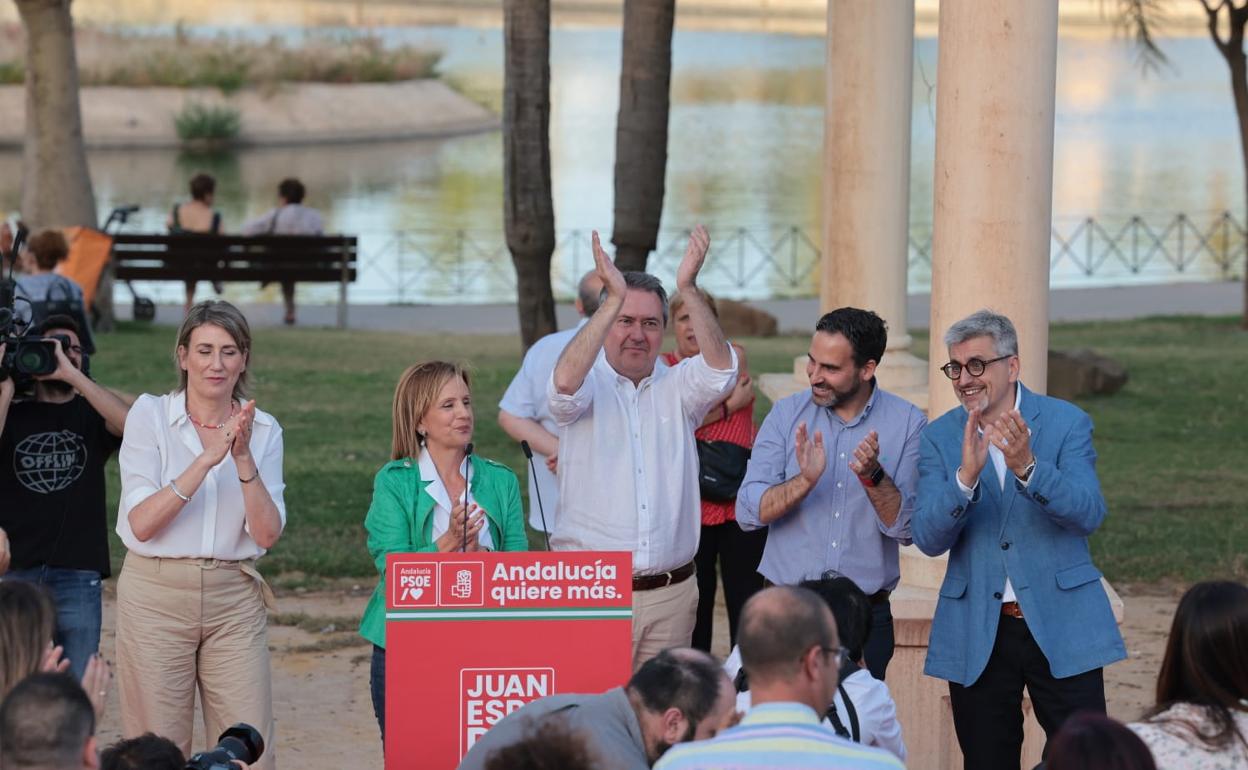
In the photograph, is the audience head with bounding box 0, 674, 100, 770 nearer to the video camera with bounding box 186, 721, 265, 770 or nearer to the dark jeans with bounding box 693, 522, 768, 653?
the video camera with bounding box 186, 721, 265, 770

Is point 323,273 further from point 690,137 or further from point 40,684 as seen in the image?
point 690,137

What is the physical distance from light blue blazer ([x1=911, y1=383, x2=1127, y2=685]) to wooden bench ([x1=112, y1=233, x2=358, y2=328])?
14710mm

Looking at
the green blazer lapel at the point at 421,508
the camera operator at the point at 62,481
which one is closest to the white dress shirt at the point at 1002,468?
the green blazer lapel at the point at 421,508

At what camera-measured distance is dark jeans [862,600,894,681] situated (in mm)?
5957

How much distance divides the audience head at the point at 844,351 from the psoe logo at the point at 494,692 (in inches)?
50.6

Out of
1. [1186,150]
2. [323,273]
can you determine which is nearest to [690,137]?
[1186,150]

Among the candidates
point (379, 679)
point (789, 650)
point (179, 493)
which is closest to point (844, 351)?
point (379, 679)

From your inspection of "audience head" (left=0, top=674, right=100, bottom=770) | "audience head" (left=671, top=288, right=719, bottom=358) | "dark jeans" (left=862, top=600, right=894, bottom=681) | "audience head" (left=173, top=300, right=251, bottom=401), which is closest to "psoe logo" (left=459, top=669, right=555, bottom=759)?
"dark jeans" (left=862, top=600, right=894, bottom=681)

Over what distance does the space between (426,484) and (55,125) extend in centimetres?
1420

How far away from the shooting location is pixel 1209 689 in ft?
14.3

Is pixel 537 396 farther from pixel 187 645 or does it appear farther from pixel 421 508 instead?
pixel 187 645

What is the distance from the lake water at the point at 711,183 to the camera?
91.5 feet

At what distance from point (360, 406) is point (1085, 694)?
9.45 m

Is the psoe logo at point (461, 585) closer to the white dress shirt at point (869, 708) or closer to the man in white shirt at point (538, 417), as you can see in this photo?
the white dress shirt at point (869, 708)
